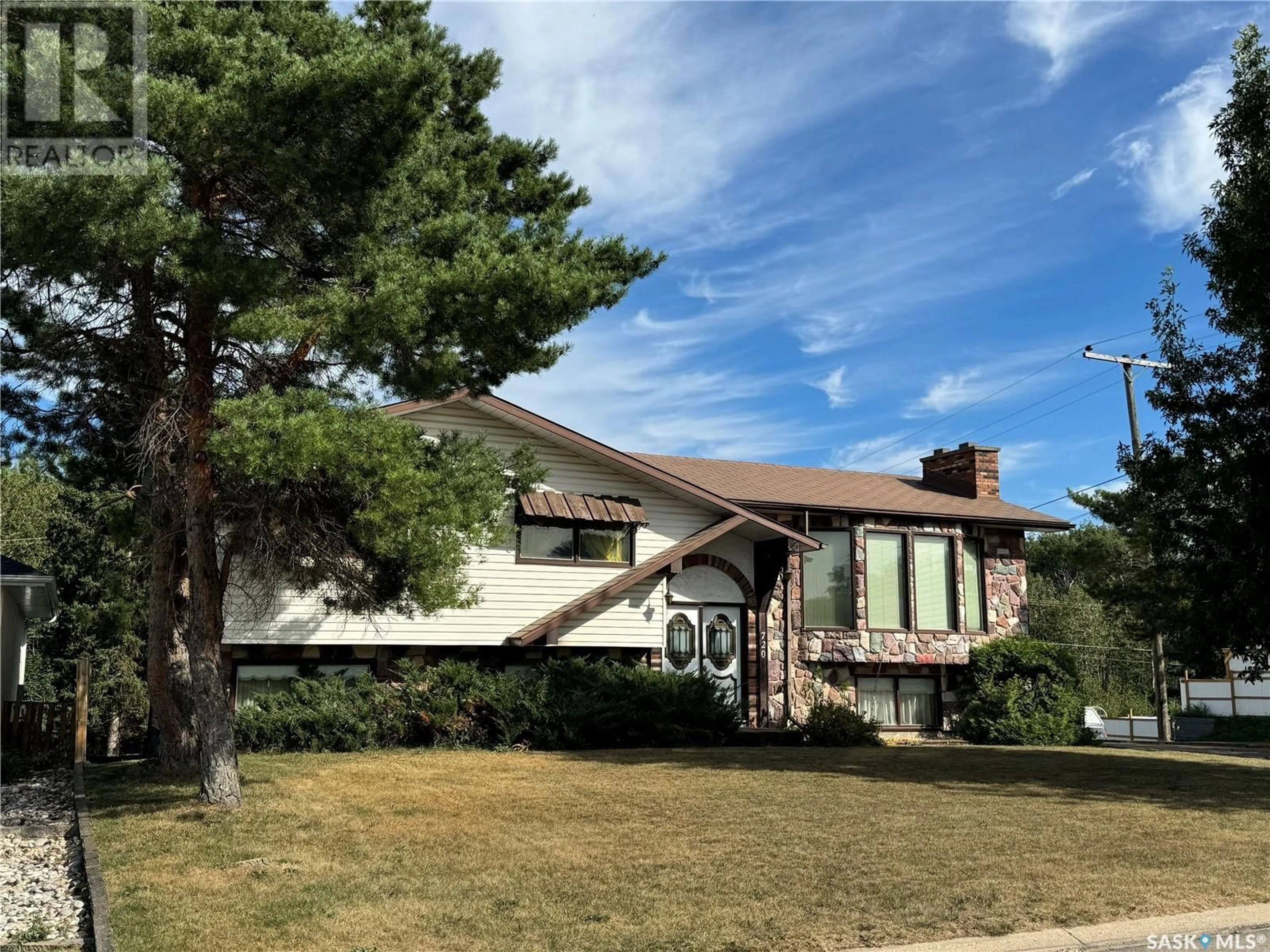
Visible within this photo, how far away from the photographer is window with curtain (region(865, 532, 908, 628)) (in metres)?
21.2

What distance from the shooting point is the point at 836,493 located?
22250mm

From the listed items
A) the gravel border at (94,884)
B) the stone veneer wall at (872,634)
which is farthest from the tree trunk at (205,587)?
the stone veneer wall at (872,634)

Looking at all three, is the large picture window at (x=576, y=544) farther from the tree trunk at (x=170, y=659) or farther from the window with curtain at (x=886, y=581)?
the tree trunk at (x=170, y=659)

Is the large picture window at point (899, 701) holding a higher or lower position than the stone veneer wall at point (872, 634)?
lower

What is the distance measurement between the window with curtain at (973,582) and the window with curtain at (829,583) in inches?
103

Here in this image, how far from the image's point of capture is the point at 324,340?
388 inches

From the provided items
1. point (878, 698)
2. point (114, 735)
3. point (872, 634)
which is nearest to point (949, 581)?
point (872, 634)

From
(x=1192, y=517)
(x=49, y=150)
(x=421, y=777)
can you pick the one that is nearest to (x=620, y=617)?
(x=421, y=777)

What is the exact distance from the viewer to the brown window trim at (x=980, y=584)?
2192cm

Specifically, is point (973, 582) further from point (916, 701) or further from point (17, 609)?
point (17, 609)

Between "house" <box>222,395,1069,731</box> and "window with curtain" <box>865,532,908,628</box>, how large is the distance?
35 millimetres

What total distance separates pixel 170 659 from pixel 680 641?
9553 mm

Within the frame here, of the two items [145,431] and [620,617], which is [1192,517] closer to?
[620,617]

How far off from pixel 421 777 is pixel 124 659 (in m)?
14.6
